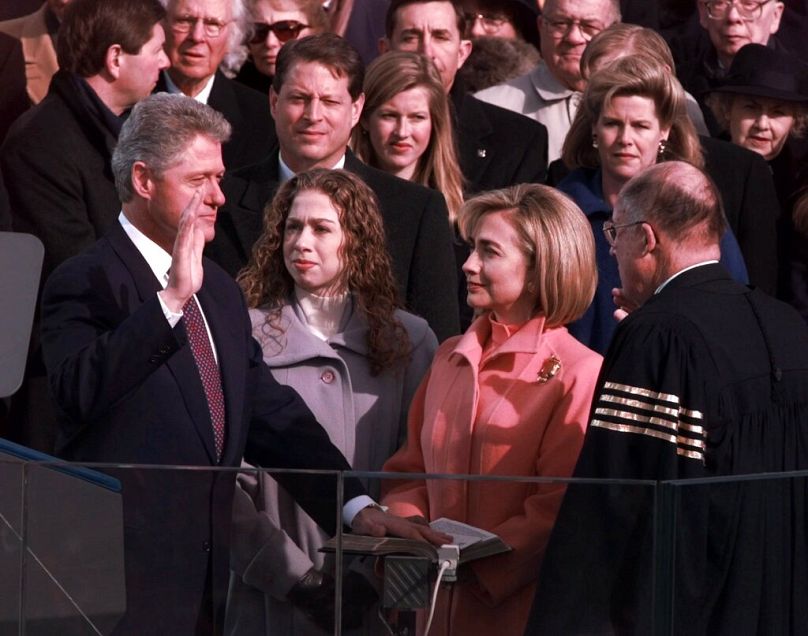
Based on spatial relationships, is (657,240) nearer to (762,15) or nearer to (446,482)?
(446,482)

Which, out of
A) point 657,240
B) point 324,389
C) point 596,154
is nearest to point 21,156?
point 324,389

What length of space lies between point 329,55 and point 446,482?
2.57 metres

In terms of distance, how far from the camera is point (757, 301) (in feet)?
16.1

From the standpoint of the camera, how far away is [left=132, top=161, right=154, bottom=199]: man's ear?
17.0 feet

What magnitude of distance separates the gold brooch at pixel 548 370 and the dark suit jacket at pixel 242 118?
215 centimetres

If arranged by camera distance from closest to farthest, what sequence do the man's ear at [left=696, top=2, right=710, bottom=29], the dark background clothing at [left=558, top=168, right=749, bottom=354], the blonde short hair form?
1. the blonde short hair
2. the dark background clothing at [left=558, top=168, right=749, bottom=354]
3. the man's ear at [left=696, top=2, right=710, bottom=29]

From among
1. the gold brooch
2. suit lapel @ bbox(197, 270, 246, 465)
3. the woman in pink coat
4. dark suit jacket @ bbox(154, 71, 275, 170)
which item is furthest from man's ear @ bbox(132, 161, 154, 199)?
dark suit jacket @ bbox(154, 71, 275, 170)

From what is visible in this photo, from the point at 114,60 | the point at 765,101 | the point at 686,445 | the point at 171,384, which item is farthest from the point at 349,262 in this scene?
the point at 765,101

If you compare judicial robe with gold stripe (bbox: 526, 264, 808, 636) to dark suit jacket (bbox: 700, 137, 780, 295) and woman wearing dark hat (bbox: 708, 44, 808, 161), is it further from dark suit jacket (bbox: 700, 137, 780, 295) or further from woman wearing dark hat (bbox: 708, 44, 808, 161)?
woman wearing dark hat (bbox: 708, 44, 808, 161)

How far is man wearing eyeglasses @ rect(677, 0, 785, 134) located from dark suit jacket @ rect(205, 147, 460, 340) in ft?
6.74

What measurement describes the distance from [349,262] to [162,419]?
104 centimetres

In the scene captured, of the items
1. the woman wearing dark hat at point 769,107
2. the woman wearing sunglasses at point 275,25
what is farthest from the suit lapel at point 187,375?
the woman wearing dark hat at point 769,107

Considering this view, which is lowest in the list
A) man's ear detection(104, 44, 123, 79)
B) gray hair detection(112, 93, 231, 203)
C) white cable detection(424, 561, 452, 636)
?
white cable detection(424, 561, 452, 636)

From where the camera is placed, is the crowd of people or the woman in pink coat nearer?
the crowd of people
